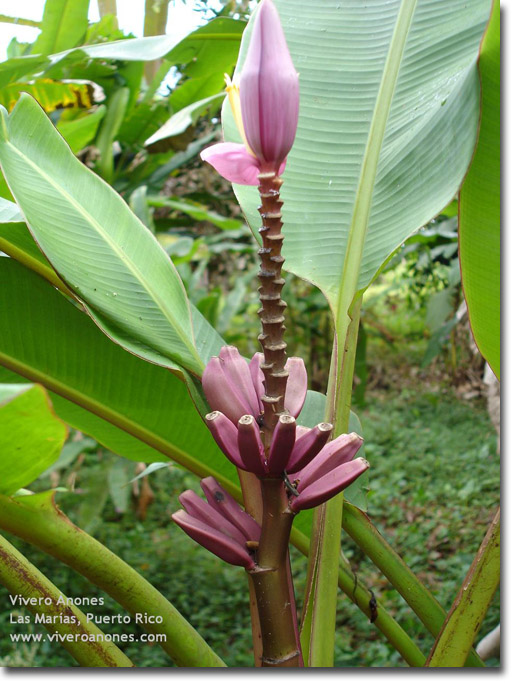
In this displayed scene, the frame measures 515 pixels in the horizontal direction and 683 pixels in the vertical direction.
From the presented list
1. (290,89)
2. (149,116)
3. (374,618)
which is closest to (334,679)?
(374,618)

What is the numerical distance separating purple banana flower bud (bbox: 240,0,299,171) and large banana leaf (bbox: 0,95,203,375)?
125 millimetres

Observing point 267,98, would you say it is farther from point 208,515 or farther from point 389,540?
point 389,540

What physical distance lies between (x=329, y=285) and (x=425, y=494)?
3.81 ft

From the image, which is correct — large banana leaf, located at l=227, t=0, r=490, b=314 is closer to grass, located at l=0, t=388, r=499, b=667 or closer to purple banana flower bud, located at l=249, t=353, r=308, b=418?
purple banana flower bud, located at l=249, t=353, r=308, b=418

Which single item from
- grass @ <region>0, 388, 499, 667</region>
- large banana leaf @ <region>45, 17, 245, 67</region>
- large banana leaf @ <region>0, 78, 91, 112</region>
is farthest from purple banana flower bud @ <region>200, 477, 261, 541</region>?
large banana leaf @ <region>0, 78, 91, 112</region>

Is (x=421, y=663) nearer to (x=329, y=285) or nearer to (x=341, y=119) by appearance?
(x=329, y=285)

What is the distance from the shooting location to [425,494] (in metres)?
1.45

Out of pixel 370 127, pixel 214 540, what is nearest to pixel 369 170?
pixel 370 127

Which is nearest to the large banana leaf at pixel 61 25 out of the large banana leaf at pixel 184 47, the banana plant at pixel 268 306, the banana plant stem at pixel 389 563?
the large banana leaf at pixel 184 47

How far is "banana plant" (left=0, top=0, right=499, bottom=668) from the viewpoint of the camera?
0.93ft

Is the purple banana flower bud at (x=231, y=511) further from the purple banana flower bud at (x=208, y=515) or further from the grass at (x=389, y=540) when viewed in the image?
the grass at (x=389, y=540)

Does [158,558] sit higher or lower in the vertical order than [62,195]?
lower

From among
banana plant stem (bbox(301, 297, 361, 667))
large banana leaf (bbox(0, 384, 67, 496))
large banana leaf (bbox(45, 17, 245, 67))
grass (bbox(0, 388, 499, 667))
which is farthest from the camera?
grass (bbox(0, 388, 499, 667))

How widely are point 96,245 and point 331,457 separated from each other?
7.5 inches
